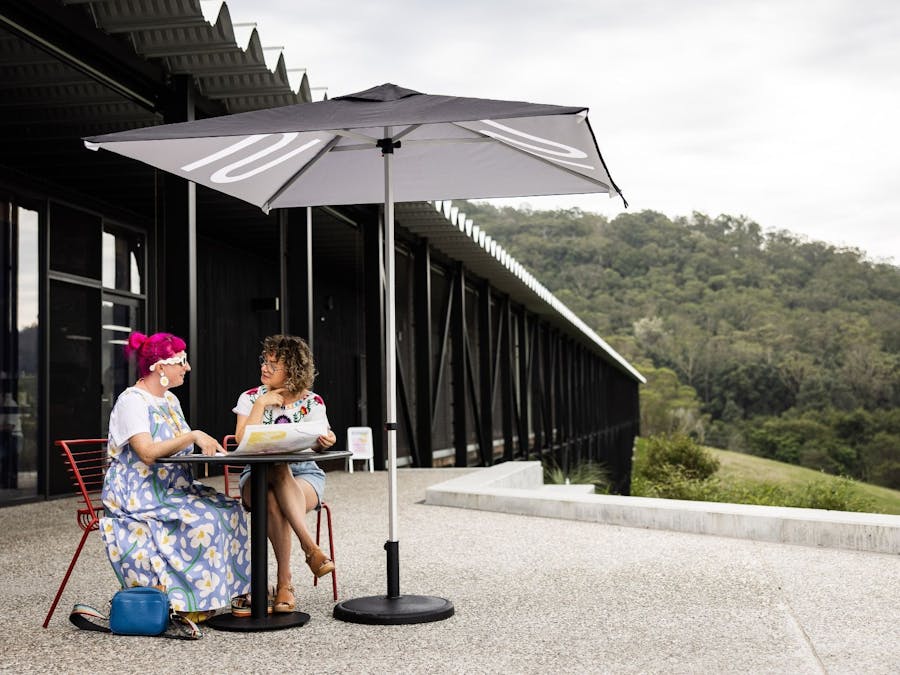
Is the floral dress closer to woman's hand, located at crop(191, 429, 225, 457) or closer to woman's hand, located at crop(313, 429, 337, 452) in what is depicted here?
woman's hand, located at crop(191, 429, 225, 457)

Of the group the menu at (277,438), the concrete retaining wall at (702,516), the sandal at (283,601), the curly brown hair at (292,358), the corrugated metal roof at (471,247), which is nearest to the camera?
the menu at (277,438)

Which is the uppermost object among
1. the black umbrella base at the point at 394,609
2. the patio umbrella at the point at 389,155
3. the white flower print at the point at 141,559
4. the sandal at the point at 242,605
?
the patio umbrella at the point at 389,155

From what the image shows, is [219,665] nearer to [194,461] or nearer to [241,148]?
[194,461]

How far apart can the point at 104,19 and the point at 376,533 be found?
377 cm

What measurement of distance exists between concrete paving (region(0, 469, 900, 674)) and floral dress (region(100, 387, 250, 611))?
0.68ft

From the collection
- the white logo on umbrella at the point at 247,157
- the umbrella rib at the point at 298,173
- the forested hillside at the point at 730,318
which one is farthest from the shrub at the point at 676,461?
the forested hillside at the point at 730,318

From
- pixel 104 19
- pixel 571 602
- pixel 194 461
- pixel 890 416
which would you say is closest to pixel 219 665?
pixel 194 461

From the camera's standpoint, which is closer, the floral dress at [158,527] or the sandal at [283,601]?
the floral dress at [158,527]

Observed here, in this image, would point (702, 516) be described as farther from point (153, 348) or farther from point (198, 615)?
point (153, 348)

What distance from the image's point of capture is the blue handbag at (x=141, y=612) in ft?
12.5

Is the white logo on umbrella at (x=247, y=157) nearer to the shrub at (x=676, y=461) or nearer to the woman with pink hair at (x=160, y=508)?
the woman with pink hair at (x=160, y=508)

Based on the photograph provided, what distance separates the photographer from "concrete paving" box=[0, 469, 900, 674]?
344 cm

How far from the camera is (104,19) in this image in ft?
22.1

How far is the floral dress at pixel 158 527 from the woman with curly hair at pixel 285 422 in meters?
0.24
